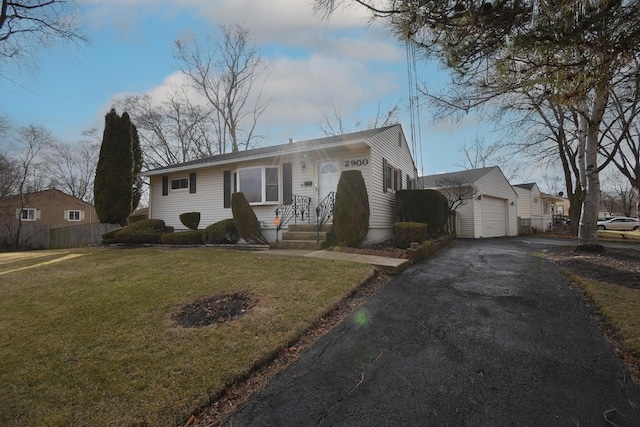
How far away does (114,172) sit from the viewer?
11.7 meters

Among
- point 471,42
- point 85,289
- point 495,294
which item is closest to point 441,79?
point 471,42

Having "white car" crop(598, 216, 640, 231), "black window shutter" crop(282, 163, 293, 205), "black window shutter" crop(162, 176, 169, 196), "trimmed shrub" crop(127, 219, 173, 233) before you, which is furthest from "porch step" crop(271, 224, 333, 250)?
"white car" crop(598, 216, 640, 231)

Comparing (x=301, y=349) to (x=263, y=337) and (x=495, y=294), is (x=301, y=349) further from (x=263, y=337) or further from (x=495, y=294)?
(x=495, y=294)

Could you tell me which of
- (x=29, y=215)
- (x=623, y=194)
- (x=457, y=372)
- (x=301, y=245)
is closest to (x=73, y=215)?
(x=29, y=215)

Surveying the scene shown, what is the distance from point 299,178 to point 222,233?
3243 millimetres

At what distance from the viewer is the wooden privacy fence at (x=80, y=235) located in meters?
16.1

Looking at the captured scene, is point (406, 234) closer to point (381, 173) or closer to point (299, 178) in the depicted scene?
point (381, 173)

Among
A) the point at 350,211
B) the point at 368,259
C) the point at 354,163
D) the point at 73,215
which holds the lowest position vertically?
the point at 368,259

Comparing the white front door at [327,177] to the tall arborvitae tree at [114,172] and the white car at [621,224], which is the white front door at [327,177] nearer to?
the tall arborvitae tree at [114,172]

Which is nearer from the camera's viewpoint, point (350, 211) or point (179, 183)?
point (350, 211)

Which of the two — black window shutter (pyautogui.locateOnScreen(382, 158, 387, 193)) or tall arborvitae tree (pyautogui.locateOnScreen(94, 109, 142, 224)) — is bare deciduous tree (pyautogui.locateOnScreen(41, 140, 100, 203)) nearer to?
tall arborvitae tree (pyautogui.locateOnScreen(94, 109, 142, 224))

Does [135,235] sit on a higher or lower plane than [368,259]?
higher

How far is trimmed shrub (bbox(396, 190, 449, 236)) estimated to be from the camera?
36.7ft

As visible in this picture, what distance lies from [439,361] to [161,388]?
7.81 ft
